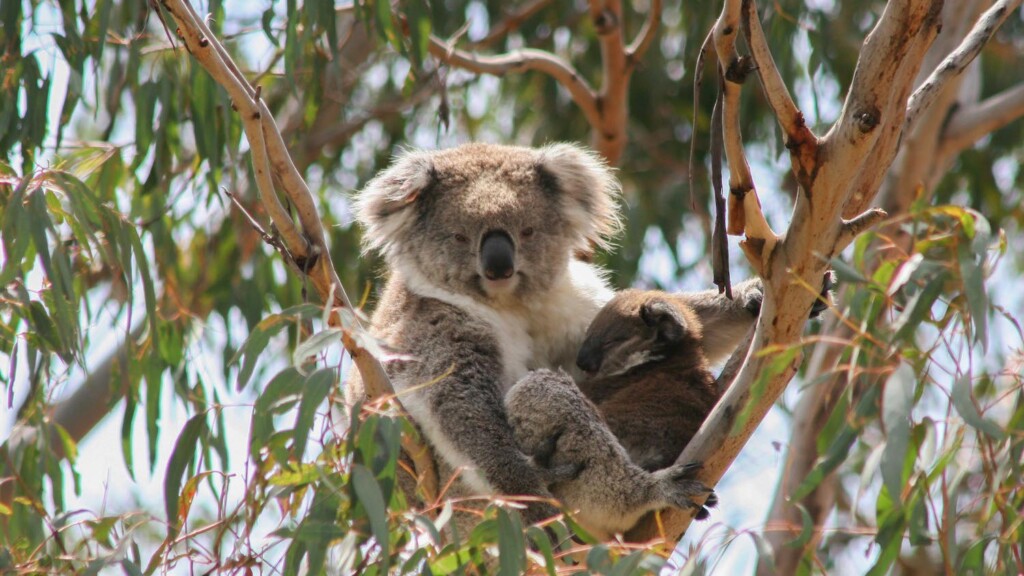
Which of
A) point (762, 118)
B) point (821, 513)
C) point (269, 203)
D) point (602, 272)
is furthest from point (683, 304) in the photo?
point (762, 118)

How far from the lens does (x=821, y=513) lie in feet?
17.2

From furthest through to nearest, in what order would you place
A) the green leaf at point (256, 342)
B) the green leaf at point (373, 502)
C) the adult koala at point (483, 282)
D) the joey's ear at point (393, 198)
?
the joey's ear at point (393, 198) → the adult koala at point (483, 282) → the green leaf at point (256, 342) → the green leaf at point (373, 502)

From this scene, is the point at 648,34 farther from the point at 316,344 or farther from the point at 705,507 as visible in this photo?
the point at 316,344

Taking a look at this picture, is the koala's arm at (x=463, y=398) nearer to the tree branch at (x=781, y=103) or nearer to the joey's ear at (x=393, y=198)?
the joey's ear at (x=393, y=198)

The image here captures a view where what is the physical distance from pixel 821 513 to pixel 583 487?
115 inches

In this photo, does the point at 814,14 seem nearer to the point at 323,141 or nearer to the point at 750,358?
the point at 323,141

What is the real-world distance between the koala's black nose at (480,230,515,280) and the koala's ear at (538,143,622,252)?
38 centimetres

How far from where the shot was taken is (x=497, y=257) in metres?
3.01

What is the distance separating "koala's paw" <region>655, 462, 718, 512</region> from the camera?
8.07ft

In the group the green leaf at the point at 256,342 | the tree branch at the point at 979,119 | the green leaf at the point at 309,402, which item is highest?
the tree branch at the point at 979,119

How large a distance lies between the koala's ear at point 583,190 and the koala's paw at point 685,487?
1087 mm

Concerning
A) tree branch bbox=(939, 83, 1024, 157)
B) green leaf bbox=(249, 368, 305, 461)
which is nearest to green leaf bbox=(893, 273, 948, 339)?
green leaf bbox=(249, 368, 305, 461)

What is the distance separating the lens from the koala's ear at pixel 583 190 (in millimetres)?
3416

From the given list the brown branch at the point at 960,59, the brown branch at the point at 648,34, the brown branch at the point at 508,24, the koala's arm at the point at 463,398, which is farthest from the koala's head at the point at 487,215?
the brown branch at the point at 508,24
